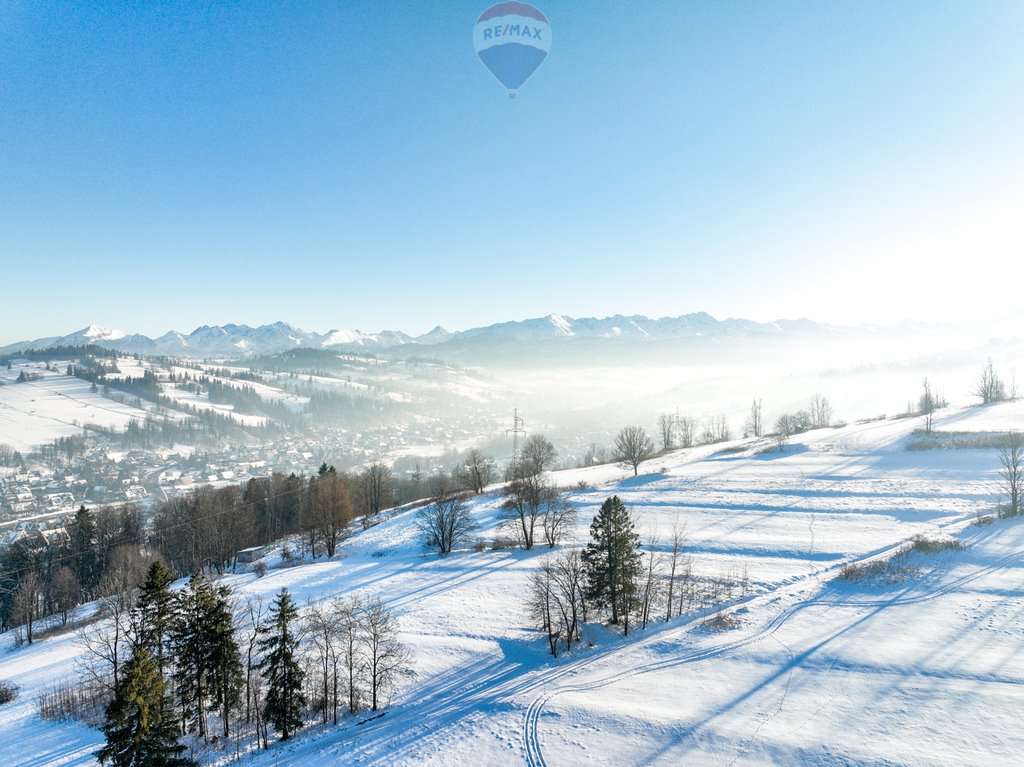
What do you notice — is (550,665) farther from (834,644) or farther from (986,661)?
(986,661)

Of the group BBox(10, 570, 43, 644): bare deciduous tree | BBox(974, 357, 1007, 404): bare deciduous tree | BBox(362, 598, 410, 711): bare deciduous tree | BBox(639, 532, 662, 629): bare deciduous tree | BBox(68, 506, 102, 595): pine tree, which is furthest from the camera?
BBox(974, 357, 1007, 404): bare deciduous tree

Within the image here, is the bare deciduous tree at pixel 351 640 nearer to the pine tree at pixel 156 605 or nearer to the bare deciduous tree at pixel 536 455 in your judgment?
the pine tree at pixel 156 605

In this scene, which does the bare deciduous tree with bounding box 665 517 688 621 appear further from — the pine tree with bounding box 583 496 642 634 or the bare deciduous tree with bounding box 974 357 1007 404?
the bare deciduous tree with bounding box 974 357 1007 404

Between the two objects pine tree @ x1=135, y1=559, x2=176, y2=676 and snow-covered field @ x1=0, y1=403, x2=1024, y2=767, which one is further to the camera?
pine tree @ x1=135, y1=559, x2=176, y2=676

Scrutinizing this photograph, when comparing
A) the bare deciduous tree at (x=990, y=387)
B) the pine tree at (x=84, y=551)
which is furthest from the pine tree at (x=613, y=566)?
the bare deciduous tree at (x=990, y=387)

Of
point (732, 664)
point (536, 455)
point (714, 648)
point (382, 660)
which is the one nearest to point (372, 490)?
point (536, 455)

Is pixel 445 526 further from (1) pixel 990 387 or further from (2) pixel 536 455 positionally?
(1) pixel 990 387

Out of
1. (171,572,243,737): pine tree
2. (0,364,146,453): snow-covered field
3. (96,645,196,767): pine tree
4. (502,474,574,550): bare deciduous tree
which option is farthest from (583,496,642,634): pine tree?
(0,364,146,453): snow-covered field
